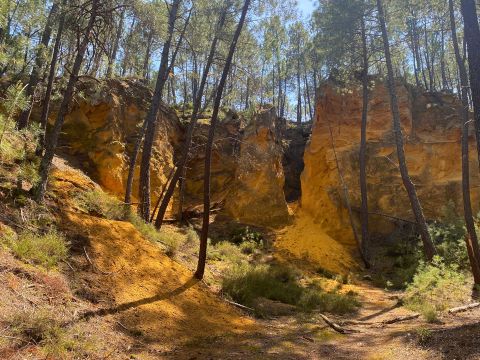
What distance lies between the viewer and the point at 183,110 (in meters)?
28.7

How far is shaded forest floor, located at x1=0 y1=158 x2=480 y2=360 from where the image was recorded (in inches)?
242

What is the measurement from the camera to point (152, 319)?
8.00 m

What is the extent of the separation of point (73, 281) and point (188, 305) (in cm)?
283

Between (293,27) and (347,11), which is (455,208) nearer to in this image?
(347,11)

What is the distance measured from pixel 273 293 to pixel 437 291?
4948 millimetres

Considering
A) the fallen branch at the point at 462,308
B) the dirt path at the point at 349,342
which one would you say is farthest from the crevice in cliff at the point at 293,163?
the dirt path at the point at 349,342

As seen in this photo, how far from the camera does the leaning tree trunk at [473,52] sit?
8367 millimetres

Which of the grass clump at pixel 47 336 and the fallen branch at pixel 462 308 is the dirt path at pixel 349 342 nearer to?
the fallen branch at pixel 462 308

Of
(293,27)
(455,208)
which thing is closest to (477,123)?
(455,208)

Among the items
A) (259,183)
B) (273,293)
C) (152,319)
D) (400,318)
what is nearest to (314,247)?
(259,183)

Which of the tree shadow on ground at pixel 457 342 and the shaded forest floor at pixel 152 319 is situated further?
the shaded forest floor at pixel 152 319

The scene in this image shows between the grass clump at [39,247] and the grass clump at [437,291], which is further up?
the grass clump at [39,247]

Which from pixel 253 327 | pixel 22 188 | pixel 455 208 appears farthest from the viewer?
pixel 455 208

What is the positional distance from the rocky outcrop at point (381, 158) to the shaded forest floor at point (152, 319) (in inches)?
458
